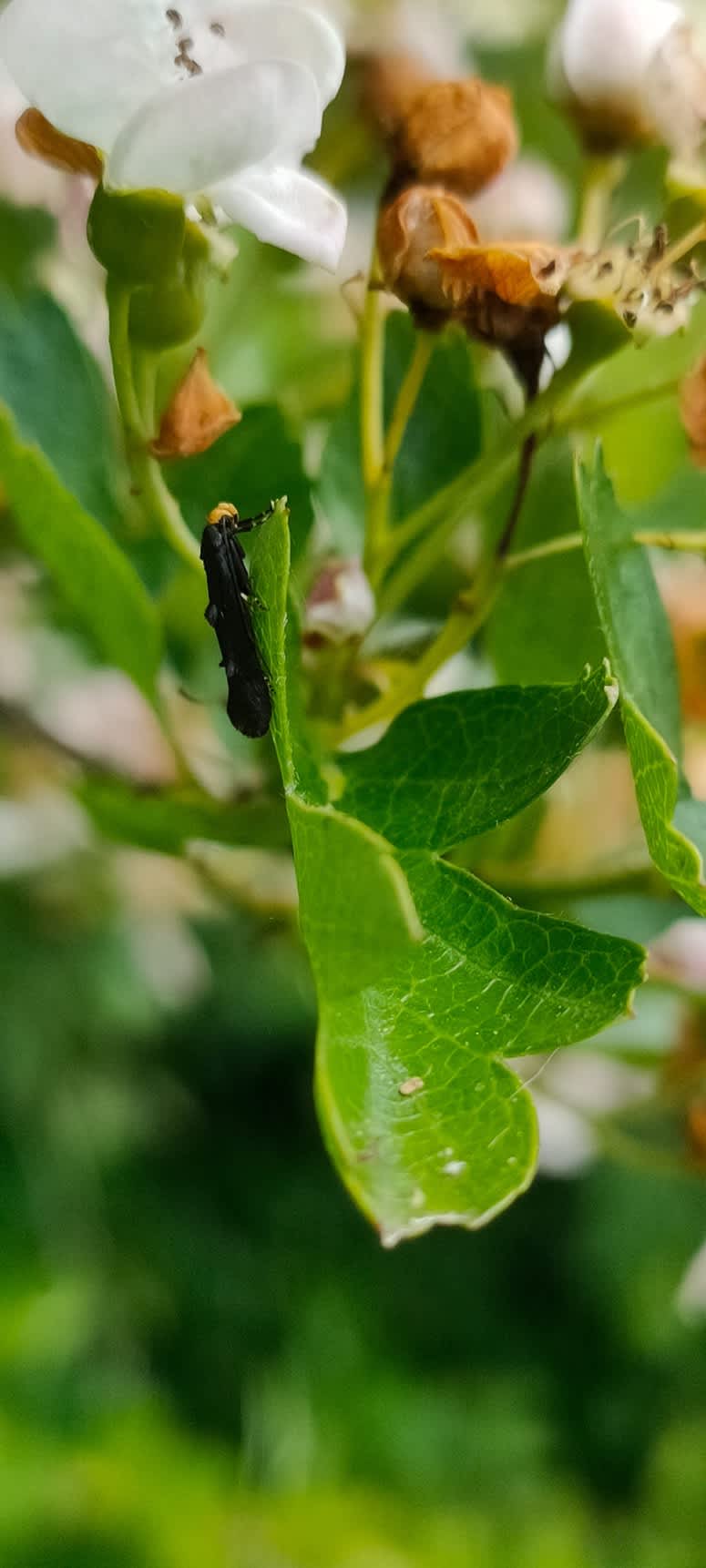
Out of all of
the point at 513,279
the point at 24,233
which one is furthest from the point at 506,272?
the point at 24,233

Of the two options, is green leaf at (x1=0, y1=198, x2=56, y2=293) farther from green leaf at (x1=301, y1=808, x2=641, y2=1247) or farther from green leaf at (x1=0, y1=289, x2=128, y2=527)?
green leaf at (x1=301, y1=808, x2=641, y2=1247)

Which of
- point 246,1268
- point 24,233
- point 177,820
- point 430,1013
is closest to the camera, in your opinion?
point 430,1013

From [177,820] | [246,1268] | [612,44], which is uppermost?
[612,44]

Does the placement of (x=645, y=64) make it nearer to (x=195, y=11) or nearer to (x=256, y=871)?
(x=195, y=11)

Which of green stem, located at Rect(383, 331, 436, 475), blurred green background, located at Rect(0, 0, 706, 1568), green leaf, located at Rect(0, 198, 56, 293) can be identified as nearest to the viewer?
green stem, located at Rect(383, 331, 436, 475)

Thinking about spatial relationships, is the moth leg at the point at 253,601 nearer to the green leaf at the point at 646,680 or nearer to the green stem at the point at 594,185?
the green leaf at the point at 646,680

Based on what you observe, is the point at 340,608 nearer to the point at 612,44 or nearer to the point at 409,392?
the point at 409,392

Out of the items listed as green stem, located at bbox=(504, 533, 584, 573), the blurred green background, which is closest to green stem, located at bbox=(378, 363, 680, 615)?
green stem, located at bbox=(504, 533, 584, 573)
